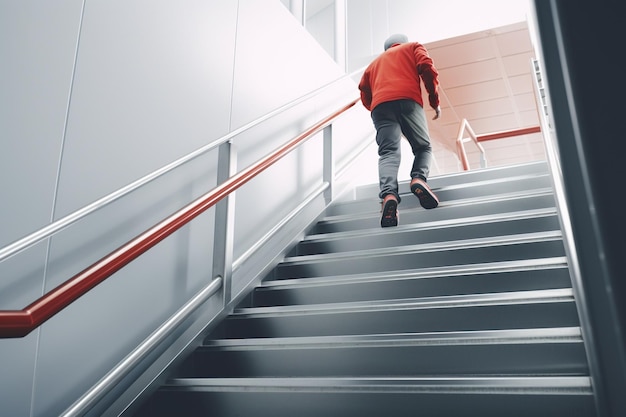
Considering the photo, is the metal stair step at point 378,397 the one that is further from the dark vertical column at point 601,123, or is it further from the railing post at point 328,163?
the railing post at point 328,163

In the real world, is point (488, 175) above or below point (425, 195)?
above

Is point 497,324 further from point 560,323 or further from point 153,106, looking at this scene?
point 153,106

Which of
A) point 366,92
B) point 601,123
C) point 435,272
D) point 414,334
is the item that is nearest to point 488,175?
point 366,92

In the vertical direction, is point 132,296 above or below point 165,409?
above

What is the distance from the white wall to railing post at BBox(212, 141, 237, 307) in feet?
0.36

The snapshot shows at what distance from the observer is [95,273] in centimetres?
132

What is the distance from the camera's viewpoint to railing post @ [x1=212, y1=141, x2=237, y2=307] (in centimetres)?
213

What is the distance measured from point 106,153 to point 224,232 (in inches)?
22.6

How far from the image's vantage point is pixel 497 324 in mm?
1716

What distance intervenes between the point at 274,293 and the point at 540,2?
2061mm

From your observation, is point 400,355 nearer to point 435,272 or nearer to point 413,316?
point 413,316

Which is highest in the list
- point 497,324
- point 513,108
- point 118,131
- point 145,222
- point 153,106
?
point 513,108

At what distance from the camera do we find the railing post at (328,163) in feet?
10.8

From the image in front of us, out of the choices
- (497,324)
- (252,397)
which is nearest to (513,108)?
(497,324)
